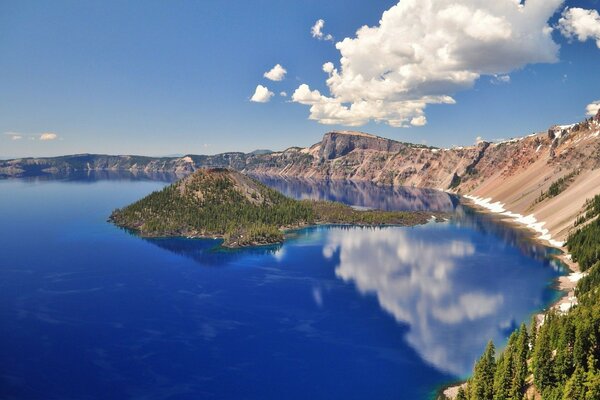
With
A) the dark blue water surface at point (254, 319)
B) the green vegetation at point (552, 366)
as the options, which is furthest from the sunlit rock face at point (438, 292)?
the green vegetation at point (552, 366)

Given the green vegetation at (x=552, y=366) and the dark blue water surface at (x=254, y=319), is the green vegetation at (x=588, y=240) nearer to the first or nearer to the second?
the dark blue water surface at (x=254, y=319)

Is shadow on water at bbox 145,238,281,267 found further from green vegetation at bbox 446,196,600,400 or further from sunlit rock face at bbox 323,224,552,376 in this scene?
green vegetation at bbox 446,196,600,400

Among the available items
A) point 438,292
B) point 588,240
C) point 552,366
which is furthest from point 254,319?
point 588,240

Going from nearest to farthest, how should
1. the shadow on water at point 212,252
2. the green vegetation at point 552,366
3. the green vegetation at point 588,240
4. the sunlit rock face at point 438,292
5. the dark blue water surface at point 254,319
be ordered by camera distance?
the green vegetation at point 552,366, the dark blue water surface at point 254,319, the sunlit rock face at point 438,292, the green vegetation at point 588,240, the shadow on water at point 212,252

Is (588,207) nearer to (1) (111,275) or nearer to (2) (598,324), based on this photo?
(2) (598,324)

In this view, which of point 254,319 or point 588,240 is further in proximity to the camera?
point 588,240

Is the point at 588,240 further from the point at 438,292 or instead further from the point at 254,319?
the point at 254,319

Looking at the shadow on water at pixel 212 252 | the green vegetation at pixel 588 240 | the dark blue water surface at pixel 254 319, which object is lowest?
the dark blue water surface at pixel 254 319

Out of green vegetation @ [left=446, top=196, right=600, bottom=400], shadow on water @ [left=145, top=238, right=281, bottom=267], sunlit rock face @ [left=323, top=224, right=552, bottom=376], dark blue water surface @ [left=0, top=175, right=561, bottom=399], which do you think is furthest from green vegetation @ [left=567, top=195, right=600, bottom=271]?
shadow on water @ [left=145, top=238, right=281, bottom=267]
